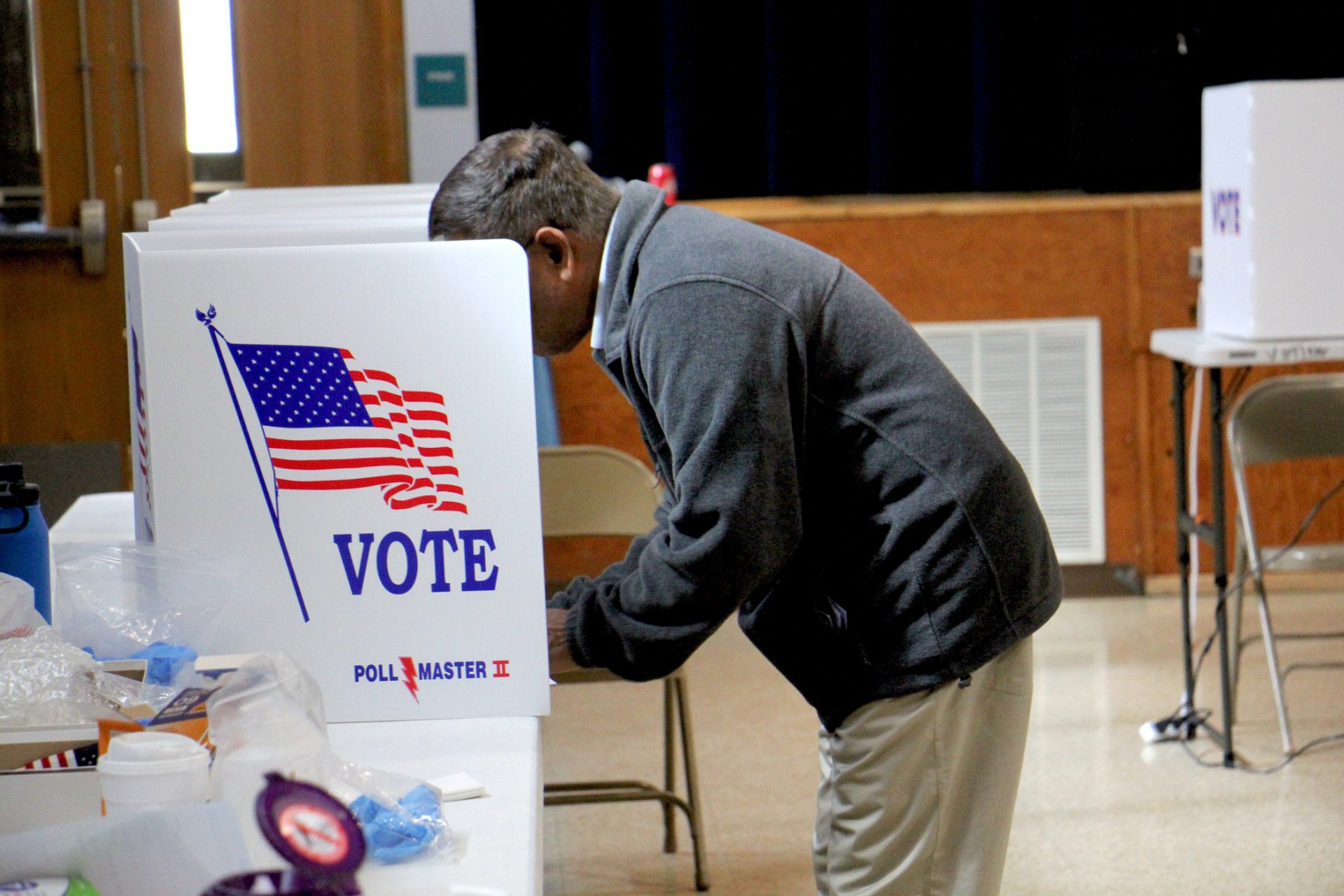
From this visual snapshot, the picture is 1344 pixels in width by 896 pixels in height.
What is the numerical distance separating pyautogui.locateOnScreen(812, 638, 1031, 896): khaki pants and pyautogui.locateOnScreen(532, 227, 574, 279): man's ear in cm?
54

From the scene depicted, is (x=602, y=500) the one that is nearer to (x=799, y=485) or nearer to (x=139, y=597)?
(x=799, y=485)

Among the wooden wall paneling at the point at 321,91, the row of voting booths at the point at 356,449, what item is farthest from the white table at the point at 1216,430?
the wooden wall paneling at the point at 321,91

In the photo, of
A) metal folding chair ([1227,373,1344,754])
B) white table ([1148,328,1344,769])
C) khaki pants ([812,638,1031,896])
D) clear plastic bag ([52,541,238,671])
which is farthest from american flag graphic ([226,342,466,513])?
metal folding chair ([1227,373,1344,754])

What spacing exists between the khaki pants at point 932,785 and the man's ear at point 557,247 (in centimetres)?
54

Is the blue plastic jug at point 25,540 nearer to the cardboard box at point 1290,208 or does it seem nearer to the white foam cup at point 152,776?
the white foam cup at point 152,776

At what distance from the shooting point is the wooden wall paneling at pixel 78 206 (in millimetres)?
3764

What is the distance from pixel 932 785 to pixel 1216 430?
1.64 m

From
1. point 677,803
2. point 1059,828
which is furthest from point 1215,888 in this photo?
point 677,803

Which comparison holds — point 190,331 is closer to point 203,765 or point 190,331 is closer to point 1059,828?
point 203,765

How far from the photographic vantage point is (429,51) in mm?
4145

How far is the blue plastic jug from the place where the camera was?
4.09ft

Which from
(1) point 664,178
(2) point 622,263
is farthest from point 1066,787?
(1) point 664,178

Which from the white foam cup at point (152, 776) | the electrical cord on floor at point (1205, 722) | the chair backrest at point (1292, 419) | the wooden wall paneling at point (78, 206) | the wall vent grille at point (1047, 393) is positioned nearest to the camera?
the white foam cup at point (152, 776)

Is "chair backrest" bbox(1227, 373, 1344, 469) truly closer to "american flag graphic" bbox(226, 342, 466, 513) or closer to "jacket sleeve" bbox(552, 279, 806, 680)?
"jacket sleeve" bbox(552, 279, 806, 680)
